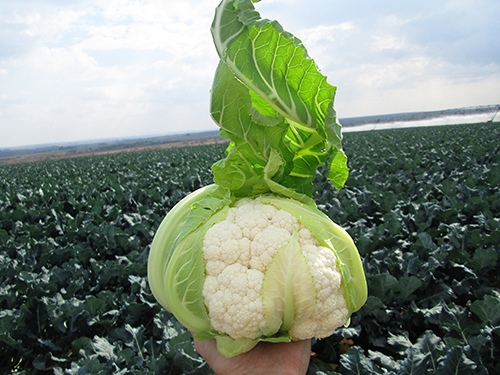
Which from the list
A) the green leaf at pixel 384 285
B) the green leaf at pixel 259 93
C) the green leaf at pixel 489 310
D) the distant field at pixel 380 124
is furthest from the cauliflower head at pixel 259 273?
the distant field at pixel 380 124

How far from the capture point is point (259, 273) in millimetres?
1423

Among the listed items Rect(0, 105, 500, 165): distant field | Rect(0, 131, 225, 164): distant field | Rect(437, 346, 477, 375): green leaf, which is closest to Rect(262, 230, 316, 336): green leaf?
Rect(437, 346, 477, 375): green leaf

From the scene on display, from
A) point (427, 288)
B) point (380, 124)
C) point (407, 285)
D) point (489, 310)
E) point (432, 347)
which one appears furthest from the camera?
point (380, 124)

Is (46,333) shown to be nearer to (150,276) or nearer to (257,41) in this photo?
(150,276)

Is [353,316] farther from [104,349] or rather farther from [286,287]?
[104,349]

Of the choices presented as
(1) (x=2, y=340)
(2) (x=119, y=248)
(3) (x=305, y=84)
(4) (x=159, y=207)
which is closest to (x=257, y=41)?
(3) (x=305, y=84)

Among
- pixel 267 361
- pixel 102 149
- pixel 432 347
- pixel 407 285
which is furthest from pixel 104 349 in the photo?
pixel 102 149

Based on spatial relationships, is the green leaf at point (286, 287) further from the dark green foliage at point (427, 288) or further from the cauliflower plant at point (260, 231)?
the dark green foliage at point (427, 288)

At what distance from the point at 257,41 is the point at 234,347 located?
146 centimetres

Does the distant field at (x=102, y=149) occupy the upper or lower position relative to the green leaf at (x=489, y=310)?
upper

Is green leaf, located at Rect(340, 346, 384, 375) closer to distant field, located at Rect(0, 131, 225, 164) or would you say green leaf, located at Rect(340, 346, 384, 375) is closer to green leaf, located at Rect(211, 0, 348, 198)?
Result: green leaf, located at Rect(211, 0, 348, 198)

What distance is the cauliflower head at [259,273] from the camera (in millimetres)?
1381

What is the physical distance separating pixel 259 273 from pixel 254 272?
0.02 meters

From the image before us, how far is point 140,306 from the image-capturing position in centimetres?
293
